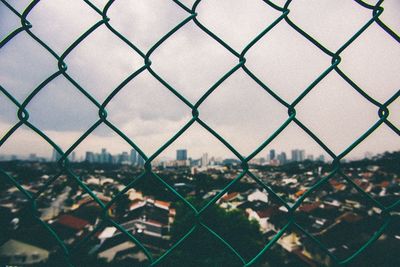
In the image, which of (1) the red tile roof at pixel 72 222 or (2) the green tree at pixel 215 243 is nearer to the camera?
(2) the green tree at pixel 215 243

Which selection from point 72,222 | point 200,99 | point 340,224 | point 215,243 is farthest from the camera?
point 72,222

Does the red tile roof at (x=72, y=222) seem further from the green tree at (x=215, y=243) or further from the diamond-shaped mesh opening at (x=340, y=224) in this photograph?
the diamond-shaped mesh opening at (x=340, y=224)

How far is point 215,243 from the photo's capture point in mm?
10164

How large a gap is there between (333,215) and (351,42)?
18.0m

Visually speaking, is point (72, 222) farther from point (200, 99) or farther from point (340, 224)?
point (200, 99)

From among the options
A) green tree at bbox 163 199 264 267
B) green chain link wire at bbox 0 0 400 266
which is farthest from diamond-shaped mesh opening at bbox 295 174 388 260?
green chain link wire at bbox 0 0 400 266

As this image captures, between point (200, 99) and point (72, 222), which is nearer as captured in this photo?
point (200, 99)

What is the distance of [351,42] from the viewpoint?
0.49m

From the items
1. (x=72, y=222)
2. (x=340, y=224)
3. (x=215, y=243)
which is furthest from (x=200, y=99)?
(x=72, y=222)

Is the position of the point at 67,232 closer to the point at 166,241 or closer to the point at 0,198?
the point at 166,241

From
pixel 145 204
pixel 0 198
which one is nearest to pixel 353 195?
pixel 145 204

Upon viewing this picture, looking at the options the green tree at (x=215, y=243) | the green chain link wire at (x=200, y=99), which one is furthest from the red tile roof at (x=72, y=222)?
the green chain link wire at (x=200, y=99)

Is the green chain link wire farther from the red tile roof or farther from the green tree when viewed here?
the red tile roof

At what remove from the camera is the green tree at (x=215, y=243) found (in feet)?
32.8
